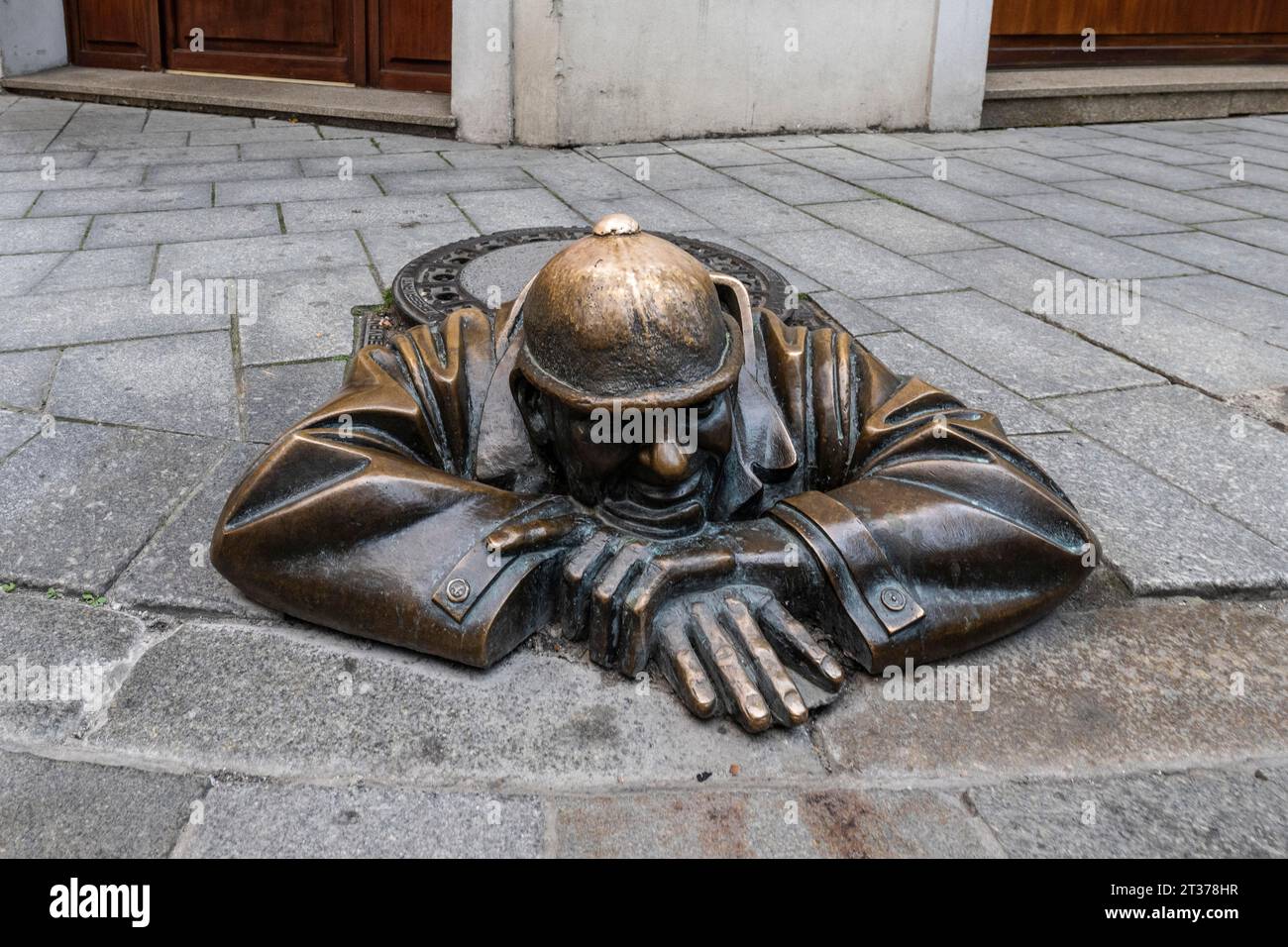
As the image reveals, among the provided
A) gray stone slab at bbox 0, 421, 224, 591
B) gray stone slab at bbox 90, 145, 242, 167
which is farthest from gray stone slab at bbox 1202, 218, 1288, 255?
gray stone slab at bbox 90, 145, 242, 167

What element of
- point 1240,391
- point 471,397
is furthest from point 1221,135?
point 471,397

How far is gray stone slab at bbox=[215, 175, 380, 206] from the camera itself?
18.9 feet

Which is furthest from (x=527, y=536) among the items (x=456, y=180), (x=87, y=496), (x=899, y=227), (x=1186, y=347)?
(x=456, y=180)

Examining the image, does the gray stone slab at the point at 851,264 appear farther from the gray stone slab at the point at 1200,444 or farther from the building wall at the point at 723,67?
the building wall at the point at 723,67

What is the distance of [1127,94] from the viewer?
871 centimetres

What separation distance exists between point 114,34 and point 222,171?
3348 millimetres

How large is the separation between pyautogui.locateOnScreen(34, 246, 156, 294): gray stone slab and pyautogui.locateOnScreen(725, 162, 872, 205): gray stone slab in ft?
11.0

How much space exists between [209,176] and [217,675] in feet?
15.8

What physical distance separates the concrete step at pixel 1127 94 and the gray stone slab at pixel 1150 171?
1034mm

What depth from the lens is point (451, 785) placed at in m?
1.96

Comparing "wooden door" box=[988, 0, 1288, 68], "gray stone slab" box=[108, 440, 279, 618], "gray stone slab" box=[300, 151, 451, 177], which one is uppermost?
"wooden door" box=[988, 0, 1288, 68]

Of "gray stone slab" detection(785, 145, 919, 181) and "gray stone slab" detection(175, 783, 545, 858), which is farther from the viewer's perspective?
"gray stone slab" detection(785, 145, 919, 181)

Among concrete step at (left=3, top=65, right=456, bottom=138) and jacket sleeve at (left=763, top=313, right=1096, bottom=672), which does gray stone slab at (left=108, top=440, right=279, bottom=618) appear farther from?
concrete step at (left=3, top=65, right=456, bottom=138)

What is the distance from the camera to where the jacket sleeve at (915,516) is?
87.2 inches
